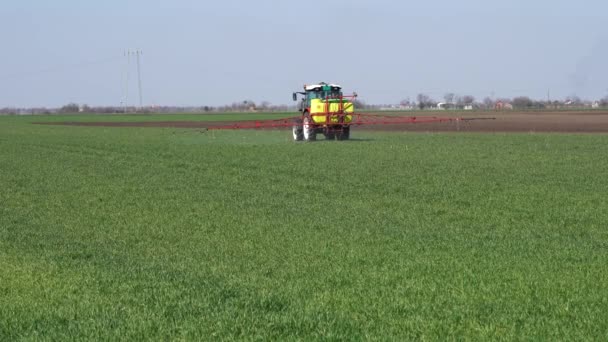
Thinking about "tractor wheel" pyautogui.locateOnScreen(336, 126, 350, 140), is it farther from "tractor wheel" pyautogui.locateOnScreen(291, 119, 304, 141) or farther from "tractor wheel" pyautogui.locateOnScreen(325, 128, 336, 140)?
"tractor wheel" pyautogui.locateOnScreen(291, 119, 304, 141)

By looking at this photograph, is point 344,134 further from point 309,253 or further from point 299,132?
point 309,253

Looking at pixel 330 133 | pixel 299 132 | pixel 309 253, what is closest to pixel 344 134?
pixel 330 133

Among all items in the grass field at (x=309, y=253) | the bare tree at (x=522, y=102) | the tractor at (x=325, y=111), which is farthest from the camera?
the bare tree at (x=522, y=102)

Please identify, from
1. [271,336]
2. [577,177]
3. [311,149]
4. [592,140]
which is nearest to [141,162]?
[311,149]

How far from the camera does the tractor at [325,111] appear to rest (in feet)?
130

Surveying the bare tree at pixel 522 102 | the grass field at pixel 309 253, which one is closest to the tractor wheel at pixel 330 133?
the grass field at pixel 309 253

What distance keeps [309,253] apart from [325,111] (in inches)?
1114

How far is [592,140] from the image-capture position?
1485 inches

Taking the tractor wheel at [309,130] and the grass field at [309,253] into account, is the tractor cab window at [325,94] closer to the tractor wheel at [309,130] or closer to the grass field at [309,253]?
the tractor wheel at [309,130]

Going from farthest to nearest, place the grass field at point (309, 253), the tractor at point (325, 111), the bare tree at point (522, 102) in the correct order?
the bare tree at point (522, 102) < the tractor at point (325, 111) < the grass field at point (309, 253)

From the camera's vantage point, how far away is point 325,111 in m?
39.8

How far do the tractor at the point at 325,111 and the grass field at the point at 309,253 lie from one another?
15.1m

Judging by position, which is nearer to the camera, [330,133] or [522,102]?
[330,133]

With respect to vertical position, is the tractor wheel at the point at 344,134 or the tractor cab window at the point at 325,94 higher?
the tractor cab window at the point at 325,94
